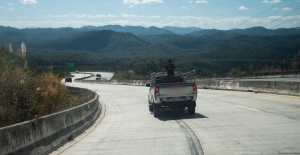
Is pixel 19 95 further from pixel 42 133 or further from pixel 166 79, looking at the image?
pixel 166 79

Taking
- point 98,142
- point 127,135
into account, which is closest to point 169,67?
point 127,135

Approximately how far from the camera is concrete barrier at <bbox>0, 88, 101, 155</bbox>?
23.8 feet

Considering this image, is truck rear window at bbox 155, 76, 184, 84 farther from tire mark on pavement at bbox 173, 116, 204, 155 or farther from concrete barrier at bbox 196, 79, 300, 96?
concrete barrier at bbox 196, 79, 300, 96

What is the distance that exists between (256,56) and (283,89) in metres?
103

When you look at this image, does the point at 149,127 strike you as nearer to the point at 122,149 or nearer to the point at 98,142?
the point at 98,142

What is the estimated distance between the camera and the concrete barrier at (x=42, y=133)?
23.8ft

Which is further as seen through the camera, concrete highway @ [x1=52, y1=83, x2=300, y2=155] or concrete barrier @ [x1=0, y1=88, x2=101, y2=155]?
concrete highway @ [x1=52, y1=83, x2=300, y2=155]

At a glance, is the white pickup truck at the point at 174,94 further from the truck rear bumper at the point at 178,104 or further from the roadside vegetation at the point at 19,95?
the roadside vegetation at the point at 19,95

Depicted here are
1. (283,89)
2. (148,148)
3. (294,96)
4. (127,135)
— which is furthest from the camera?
(283,89)

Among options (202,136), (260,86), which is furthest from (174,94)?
(260,86)

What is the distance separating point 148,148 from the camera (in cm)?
941

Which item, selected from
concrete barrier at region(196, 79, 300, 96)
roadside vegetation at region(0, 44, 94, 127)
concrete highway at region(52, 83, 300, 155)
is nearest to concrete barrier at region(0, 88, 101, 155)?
concrete highway at region(52, 83, 300, 155)

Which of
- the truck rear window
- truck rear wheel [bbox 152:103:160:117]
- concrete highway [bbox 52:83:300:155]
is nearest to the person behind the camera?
concrete highway [bbox 52:83:300:155]

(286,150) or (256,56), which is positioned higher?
(256,56)
